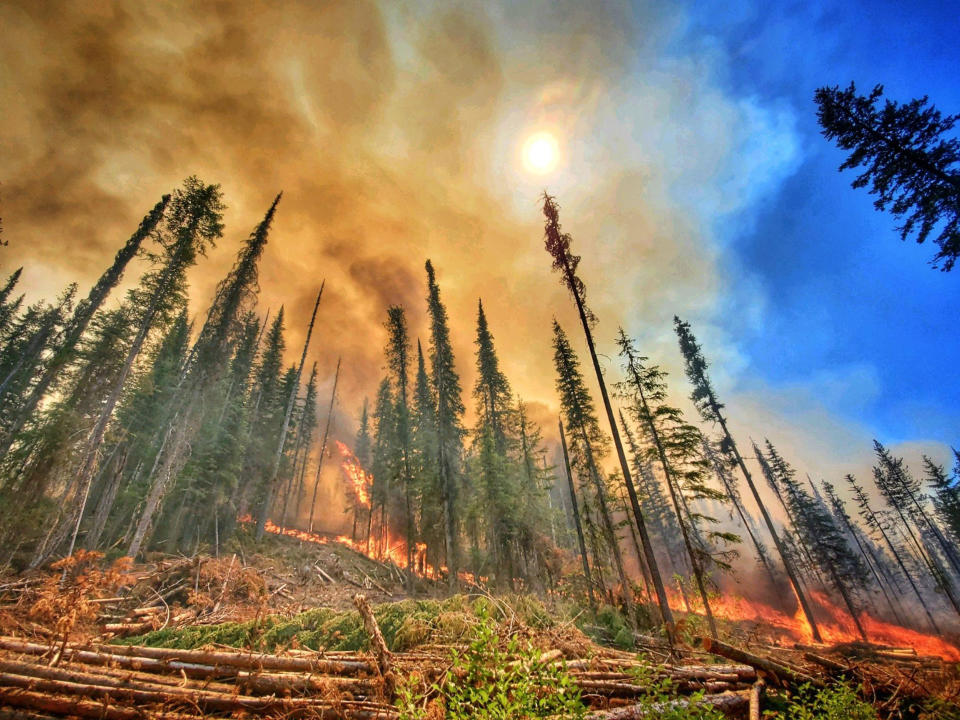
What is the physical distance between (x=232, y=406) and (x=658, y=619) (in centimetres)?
2834

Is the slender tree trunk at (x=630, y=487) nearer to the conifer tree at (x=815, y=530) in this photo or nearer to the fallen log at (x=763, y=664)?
the fallen log at (x=763, y=664)

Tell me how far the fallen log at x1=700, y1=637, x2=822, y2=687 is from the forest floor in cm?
3

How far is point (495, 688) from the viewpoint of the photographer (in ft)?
14.9

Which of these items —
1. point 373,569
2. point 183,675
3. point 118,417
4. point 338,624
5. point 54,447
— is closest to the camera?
point 183,675

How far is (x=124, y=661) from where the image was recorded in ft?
15.8

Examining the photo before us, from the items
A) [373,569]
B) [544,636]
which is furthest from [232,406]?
[544,636]

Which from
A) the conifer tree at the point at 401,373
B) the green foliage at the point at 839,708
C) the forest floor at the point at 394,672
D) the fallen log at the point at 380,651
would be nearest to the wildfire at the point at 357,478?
the conifer tree at the point at 401,373

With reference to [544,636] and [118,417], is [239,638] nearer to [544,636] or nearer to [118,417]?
[544,636]

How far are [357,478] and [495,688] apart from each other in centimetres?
4738

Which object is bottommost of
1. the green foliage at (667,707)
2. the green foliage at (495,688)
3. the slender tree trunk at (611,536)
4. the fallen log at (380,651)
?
the green foliage at (667,707)

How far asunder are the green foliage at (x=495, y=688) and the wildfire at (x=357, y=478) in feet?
121

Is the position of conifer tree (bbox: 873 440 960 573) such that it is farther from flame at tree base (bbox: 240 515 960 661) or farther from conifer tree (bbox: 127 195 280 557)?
conifer tree (bbox: 127 195 280 557)

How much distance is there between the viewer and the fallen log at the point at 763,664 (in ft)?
19.9

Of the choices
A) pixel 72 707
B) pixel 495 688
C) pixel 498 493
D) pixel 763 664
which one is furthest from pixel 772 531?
pixel 72 707
